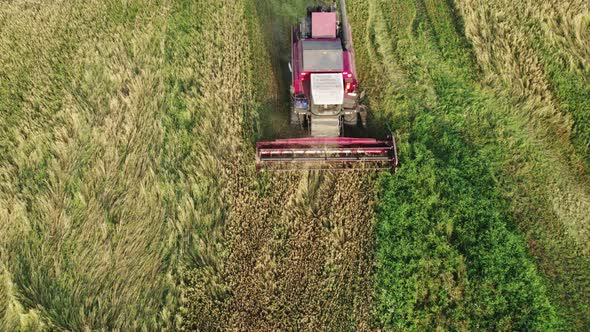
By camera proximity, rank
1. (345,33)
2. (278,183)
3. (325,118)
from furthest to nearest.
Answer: (345,33) → (325,118) → (278,183)

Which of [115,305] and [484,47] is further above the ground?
[484,47]

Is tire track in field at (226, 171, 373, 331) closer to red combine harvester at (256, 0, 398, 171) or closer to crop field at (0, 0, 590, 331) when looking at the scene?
crop field at (0, 0, 590, 331)

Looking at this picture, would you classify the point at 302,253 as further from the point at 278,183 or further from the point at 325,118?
the point at 325,118

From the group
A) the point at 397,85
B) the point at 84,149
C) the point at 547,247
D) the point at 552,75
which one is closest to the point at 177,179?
the point at 84,149

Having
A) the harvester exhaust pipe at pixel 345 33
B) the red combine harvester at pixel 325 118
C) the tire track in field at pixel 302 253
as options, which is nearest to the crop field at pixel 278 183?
the tire track in field at pixel 302 253

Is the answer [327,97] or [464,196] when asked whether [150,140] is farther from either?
[464,196]

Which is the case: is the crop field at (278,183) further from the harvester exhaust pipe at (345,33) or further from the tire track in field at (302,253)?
the harvester exhaust pipe at (345,33)

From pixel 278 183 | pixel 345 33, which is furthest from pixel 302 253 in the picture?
pixel 345 33
